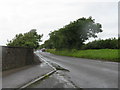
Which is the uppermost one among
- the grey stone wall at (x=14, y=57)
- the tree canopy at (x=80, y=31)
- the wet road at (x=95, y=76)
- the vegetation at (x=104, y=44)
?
the tree canopy at (x=80, y=31)

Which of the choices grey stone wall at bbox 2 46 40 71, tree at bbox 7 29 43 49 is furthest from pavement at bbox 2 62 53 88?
tree at bbox 7 29 43 49

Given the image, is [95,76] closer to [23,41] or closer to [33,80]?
[33,80]

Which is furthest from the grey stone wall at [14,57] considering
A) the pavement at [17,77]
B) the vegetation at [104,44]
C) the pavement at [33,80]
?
the vegetation at [104,44]

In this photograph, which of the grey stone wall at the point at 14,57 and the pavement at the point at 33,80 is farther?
the grey stone wall at the point at 14,57

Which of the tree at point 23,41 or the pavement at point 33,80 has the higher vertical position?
the tree at point 23,41

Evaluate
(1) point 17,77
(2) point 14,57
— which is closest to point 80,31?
(2) point 14,57

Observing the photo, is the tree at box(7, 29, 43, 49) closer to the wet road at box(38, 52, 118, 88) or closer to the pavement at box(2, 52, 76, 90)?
the wet road at box(38, 52, 118, 88)

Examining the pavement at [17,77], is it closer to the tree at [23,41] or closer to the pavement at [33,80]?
the pavement at [33,80]

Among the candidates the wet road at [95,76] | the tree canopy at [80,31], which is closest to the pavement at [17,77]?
the wet road at [95,76]

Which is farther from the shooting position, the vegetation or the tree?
the vegetation

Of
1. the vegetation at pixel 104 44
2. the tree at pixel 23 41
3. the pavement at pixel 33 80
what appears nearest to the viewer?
the pavement at pixel 33 80

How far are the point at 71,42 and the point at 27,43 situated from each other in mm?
20312

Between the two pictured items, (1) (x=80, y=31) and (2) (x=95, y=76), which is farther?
(1) (x=80, y=31)

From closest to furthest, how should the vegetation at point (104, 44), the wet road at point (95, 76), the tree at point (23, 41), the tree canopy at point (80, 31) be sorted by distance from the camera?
the wet road at point (95, 76) < the tree at point (23, 41) < the vegetation at point (104, 44) < the tree canopy at point (80, 31)
